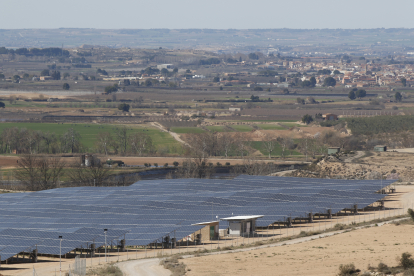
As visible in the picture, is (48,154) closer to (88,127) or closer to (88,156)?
(88,156)

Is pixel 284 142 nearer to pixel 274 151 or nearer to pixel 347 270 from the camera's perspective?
pixel 274 151

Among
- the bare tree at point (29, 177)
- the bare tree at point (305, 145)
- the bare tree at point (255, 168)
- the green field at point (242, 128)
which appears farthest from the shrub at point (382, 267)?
the green field at point (242, 128)

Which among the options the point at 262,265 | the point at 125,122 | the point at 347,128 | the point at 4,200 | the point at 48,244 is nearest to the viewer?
the point at 262,265

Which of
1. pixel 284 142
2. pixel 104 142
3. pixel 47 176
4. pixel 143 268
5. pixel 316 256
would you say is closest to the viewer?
pixel 143 268

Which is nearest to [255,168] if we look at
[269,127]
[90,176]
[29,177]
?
[90,176]

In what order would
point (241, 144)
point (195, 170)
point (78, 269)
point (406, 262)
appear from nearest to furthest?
point (406, 262) < point (78, 269) < point (195, 170) < point (241, 144)

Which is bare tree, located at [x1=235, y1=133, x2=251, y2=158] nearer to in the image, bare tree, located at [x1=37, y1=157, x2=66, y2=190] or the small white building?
bare tree, located at [x1=37, y1=157, x2=66, y2=190]

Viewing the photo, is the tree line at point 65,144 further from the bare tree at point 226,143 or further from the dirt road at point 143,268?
the dirt road at point 143,268

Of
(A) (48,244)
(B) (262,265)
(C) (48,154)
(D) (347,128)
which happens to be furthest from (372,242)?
(D) (347,128)
